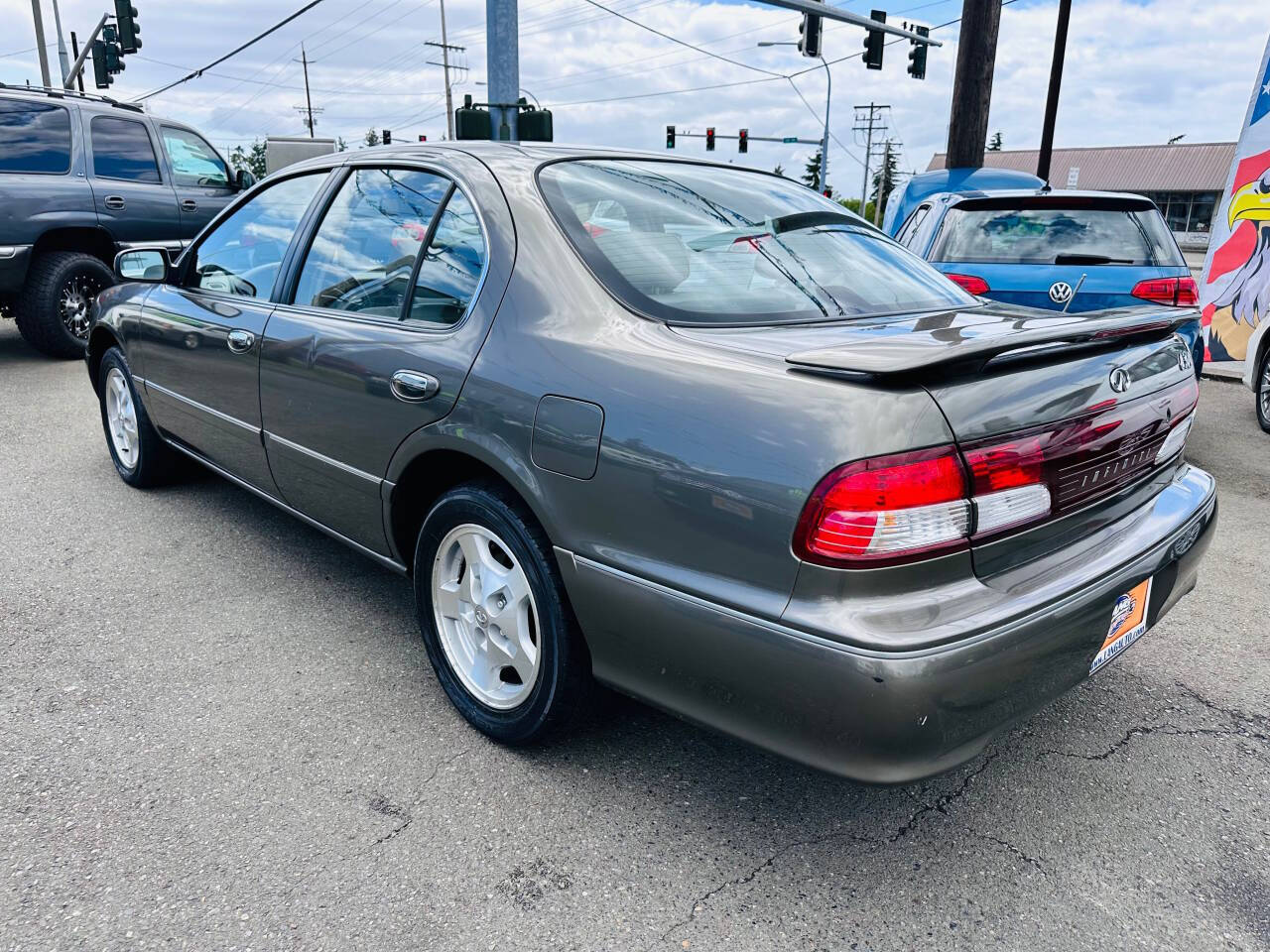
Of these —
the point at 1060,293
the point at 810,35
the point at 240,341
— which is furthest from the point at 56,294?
the point at 810,35

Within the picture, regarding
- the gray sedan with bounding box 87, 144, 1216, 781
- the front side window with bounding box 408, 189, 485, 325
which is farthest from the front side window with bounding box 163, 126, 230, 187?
the front side window with bounding box 408, 189, 485, 325

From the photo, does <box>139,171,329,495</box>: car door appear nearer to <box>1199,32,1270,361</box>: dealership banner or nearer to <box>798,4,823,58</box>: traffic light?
<box>1199,32,1270,361</box>: dealership banner

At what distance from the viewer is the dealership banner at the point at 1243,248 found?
8.64 meters

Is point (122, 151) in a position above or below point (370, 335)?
above

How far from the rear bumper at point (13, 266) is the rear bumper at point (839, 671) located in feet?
25.0

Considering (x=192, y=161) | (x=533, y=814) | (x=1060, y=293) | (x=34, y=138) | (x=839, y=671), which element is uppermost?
(x=34, y=138)

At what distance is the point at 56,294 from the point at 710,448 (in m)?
8.12

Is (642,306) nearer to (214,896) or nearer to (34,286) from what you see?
(214,896)

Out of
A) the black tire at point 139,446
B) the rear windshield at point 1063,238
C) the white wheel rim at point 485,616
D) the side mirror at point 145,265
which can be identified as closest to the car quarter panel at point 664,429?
the white wheel rim at point 485,616

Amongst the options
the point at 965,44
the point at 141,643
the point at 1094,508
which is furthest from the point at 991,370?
the point at 965,44

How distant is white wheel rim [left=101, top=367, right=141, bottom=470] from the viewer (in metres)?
4.56

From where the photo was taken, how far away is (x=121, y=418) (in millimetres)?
4719

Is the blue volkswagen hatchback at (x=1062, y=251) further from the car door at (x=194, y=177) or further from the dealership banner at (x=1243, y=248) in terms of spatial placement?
the car door at (x=194, y=177)

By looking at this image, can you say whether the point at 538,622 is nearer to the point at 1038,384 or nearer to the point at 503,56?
the point at 1038,384
